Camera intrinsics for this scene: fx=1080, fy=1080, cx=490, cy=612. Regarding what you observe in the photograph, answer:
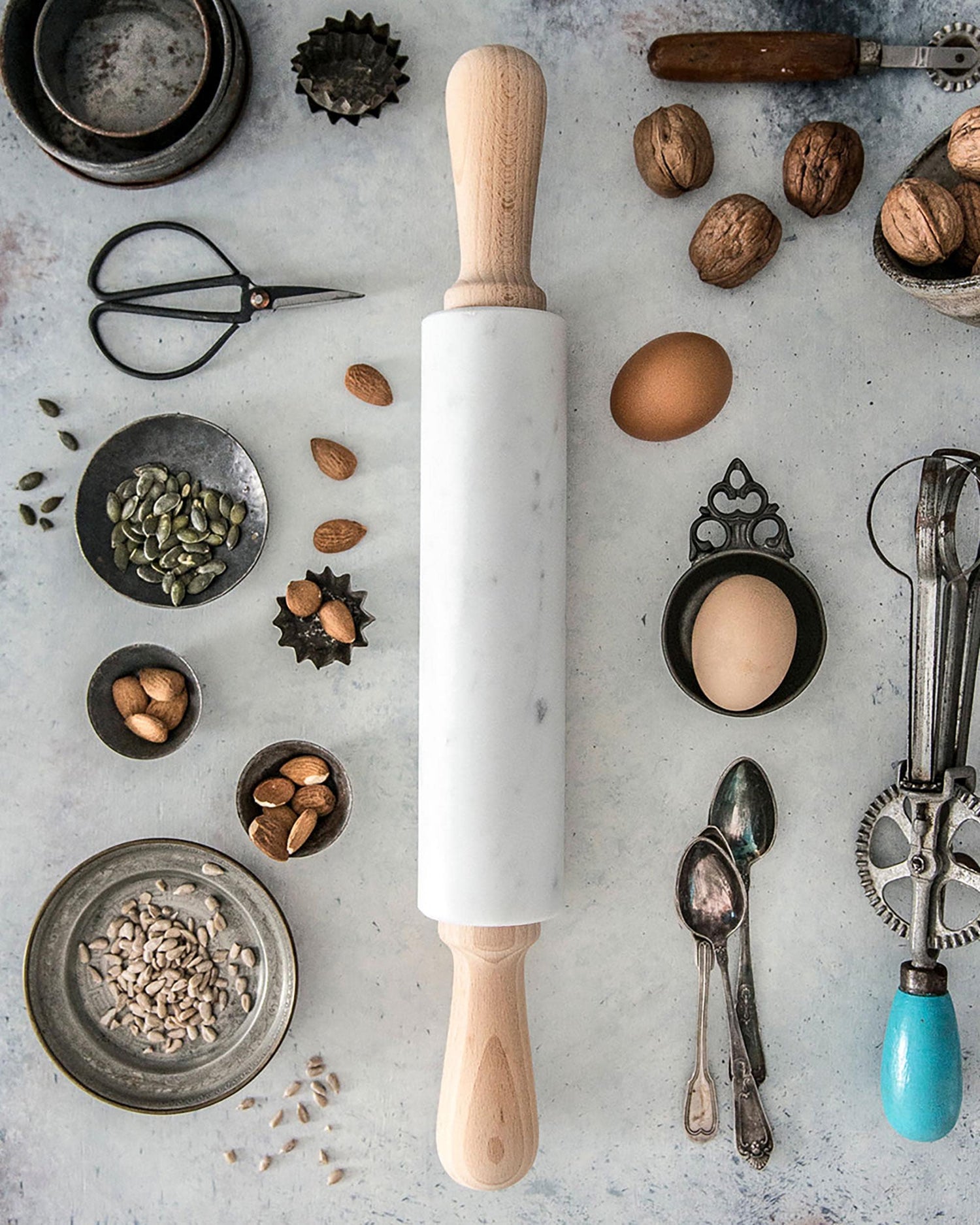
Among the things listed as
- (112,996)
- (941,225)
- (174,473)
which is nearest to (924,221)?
(941,225)

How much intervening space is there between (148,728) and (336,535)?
256 mm

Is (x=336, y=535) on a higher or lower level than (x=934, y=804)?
higher

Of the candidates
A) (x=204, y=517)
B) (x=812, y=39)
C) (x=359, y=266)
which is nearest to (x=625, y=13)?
(x=812, y=39)

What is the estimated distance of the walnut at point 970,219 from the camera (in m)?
0.96

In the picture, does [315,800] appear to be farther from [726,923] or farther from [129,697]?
[726,923]

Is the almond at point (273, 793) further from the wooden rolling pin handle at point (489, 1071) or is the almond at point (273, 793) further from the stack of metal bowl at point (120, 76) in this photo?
the stack of metal bowl at point (120, 76)

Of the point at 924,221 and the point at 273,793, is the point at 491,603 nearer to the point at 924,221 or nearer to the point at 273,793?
the point at 273,793

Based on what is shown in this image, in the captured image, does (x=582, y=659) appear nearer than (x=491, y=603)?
No

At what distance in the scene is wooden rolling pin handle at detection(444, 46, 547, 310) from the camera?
0.92 meters

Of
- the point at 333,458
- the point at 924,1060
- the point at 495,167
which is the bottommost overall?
the point at 924,1060

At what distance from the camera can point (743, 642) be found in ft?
3.21

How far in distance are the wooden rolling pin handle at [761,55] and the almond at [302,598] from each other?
603mm

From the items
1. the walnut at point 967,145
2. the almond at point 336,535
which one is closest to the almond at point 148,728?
the almond at point 336,535

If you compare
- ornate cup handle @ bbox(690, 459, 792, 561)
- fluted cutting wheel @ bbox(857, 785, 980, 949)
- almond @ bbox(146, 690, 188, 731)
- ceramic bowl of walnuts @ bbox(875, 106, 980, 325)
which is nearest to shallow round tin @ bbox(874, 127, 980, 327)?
ceramic bowl of walnuts @ bbox(875, 106, 980, 325)
